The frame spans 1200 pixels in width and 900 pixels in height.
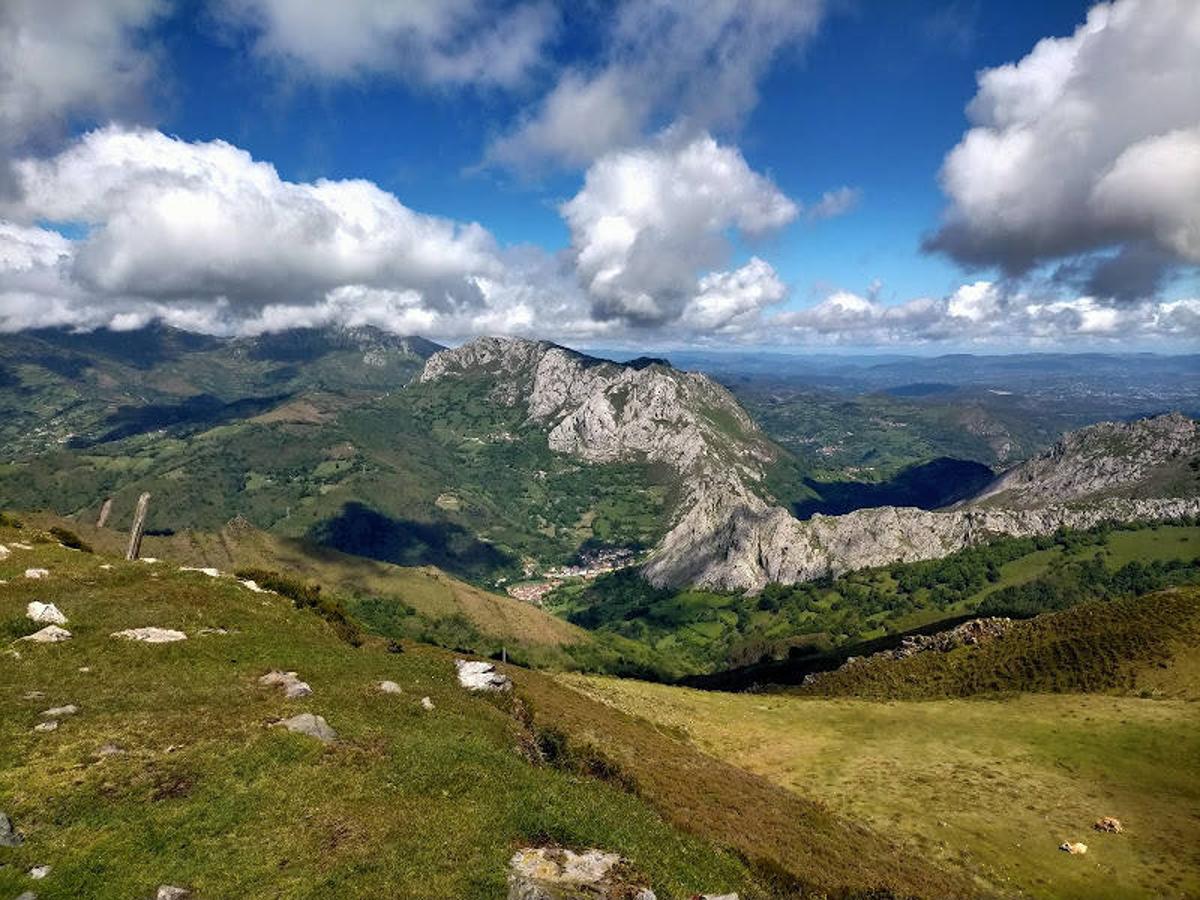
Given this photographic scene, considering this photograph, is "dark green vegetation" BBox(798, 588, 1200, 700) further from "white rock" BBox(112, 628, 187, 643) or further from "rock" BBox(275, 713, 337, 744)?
"white rock" BBox(112, 628, 187, 643)

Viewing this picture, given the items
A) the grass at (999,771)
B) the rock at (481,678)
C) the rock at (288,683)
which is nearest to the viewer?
the rock at (288,683)

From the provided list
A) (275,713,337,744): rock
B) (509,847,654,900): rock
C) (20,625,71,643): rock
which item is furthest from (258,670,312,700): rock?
(509,847,654,900): rock

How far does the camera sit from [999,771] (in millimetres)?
64625

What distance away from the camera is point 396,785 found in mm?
31406

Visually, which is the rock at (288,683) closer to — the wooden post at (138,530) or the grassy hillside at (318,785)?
the grassy hillside at (318,785)

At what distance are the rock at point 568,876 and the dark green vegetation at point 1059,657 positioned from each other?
90.7 m

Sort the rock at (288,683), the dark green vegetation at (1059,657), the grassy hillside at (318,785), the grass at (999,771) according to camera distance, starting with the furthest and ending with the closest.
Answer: the dark green vegetation at (1059,657) < the grass at (999,771) < the rock at (288,683) < the grassy hillside at (318,785)

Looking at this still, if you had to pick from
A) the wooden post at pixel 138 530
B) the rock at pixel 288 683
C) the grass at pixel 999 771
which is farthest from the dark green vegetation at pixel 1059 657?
the wooden post at pixel 138 530

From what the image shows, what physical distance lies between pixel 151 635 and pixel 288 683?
39.9 feet

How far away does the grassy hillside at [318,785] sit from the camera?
2441cm

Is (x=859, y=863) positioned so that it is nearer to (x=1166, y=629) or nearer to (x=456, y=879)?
(x=456, y=879)

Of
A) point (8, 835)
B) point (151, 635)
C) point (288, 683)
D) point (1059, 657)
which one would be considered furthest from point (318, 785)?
point (1059, 657)

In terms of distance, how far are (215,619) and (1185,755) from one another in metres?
91.9

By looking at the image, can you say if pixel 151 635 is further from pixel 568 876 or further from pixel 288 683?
pixel 568 876
